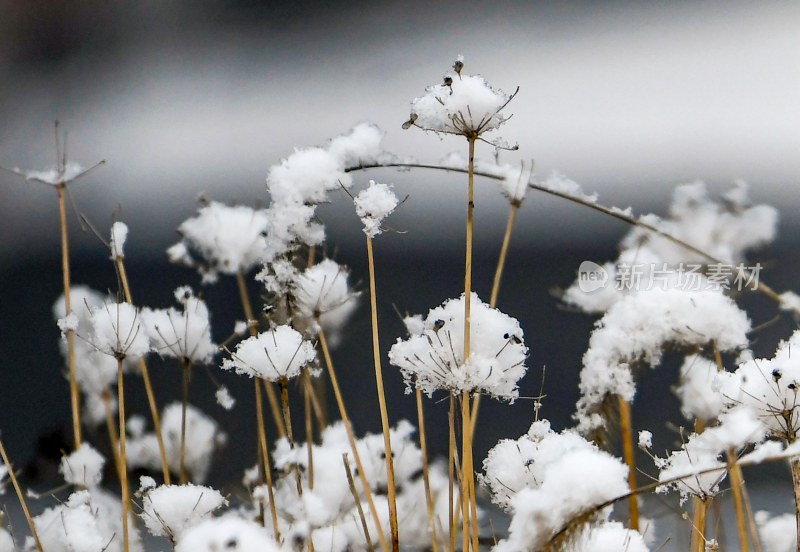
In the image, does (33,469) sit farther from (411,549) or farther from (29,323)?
(29,323)

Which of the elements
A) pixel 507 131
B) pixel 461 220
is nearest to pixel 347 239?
pixel 461 220

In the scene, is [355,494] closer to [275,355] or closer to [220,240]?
[275,355]

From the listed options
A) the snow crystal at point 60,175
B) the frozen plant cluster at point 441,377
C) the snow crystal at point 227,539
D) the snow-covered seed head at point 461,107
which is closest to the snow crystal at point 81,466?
the frozen plant cluster at point 441,377

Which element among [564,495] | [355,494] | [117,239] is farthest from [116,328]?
[564,495]

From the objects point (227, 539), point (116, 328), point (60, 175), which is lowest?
point (227, 539)

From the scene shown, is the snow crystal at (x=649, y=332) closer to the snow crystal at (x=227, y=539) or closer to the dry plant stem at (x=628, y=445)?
the dry plant stem at (x=628, y=445)

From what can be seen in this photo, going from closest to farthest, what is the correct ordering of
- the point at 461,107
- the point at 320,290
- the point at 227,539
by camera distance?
the point at 227,539, the point at 461,107, the point at 320,290

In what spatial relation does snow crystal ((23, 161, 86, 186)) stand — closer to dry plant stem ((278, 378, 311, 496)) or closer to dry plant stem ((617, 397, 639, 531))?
dry plant stem ((278, 378, 311, 496))
